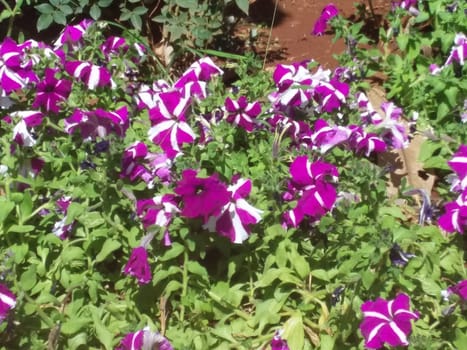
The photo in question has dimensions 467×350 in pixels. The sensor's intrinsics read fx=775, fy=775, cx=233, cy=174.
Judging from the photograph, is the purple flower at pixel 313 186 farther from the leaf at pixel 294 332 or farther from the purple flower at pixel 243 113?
the purple flower at pixel 243 113

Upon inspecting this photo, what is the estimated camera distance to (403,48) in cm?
363

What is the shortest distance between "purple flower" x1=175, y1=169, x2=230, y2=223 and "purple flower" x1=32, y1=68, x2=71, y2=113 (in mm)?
884

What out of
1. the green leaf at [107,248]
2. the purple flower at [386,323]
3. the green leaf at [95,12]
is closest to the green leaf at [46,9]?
the green leaf at [95,12]

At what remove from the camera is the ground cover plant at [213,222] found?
228cm

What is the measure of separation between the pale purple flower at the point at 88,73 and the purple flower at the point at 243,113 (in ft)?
1.64

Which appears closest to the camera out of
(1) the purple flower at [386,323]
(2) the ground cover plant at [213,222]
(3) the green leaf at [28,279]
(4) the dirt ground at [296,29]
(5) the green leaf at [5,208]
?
(1) the purple flower at [386,323]

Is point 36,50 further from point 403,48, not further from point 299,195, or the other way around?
point 403,48

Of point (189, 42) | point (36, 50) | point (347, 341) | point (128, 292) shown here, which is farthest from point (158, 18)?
point (347, 341)

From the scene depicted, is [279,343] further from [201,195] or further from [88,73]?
[88,73]

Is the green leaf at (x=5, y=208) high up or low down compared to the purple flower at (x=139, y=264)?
down

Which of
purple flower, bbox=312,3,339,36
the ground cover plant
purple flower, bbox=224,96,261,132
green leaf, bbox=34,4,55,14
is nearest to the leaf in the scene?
the ground cover plant

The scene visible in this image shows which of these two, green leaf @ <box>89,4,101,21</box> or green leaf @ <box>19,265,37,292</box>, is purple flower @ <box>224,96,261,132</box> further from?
green leaf @ <box>89,4,101,21</box>

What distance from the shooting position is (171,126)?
8.13 feet

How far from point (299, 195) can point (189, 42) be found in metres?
1.76
